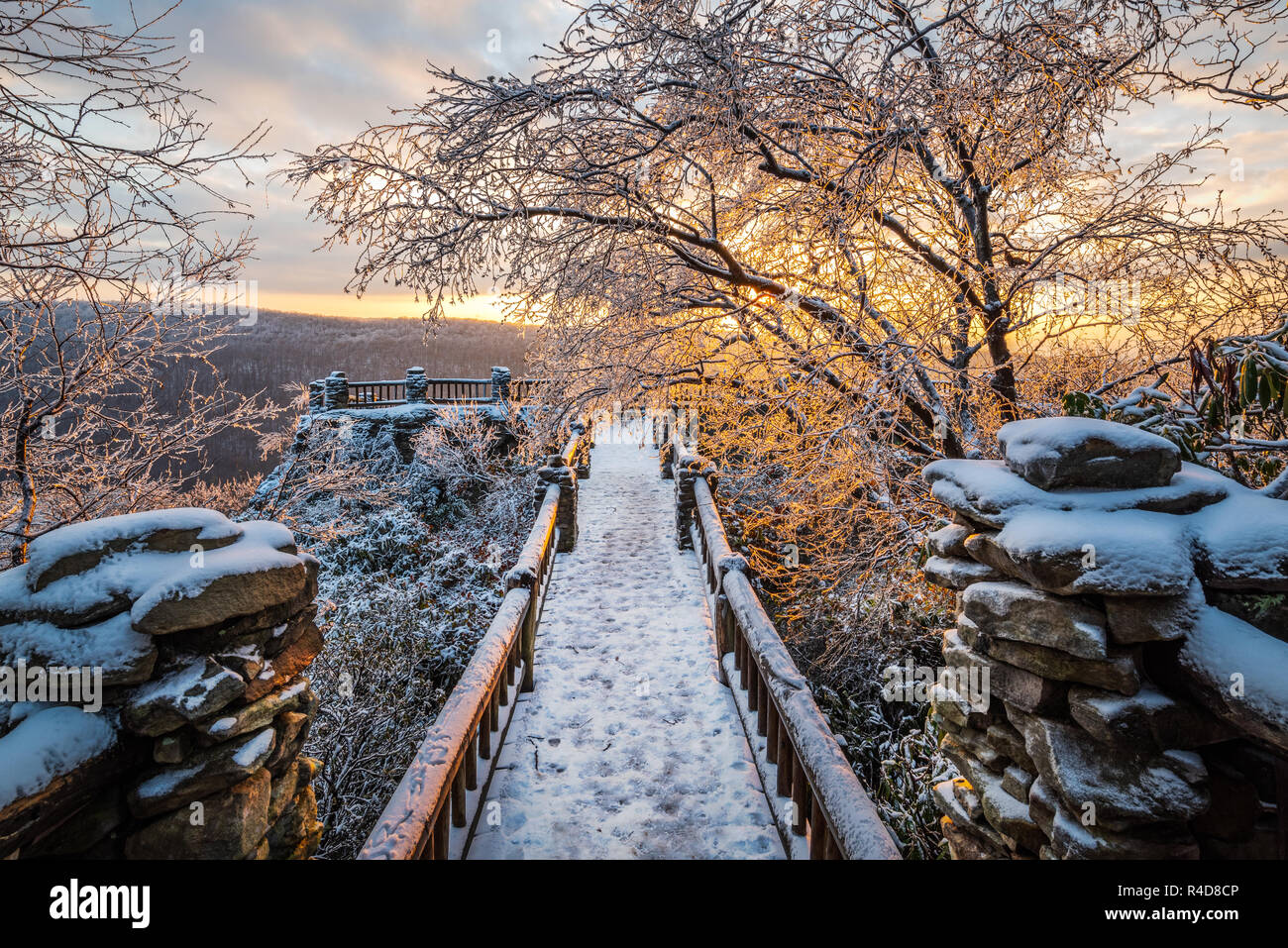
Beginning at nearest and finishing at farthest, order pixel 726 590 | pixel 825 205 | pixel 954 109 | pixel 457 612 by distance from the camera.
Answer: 1. pixel 954 109
2. pixel 825 205
3. pixel 726 590
4. pixel 457 612

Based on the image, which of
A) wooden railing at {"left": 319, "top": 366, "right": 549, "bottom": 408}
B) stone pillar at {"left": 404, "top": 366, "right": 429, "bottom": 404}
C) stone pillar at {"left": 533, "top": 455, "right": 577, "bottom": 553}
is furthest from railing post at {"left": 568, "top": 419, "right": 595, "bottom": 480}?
stone pillar at {"left": 404, "top": 366, "right": 429, "bottom": 404}

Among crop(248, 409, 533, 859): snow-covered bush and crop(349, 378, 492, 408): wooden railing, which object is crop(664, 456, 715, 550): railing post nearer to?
crop(248, 409, 533, 859): snow-covered bush

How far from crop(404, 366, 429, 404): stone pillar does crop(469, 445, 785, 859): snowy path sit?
48.8 feet

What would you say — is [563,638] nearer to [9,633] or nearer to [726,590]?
[726,590]

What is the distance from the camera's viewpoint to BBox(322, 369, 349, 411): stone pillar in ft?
67.0

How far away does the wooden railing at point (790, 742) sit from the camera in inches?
102

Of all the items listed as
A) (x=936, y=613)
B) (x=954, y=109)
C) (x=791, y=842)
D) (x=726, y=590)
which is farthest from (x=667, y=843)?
(x=954, y=109)

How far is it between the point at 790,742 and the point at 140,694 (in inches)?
139

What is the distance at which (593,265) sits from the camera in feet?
18.5

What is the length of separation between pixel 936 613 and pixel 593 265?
225 inches

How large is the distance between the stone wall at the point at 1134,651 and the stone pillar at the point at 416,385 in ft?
69.9

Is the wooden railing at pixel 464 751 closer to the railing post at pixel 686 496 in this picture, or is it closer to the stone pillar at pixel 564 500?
the stone pillar at pixel 564 500

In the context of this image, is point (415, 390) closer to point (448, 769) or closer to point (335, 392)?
point (335, 392)

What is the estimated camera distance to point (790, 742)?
3.83 meters
